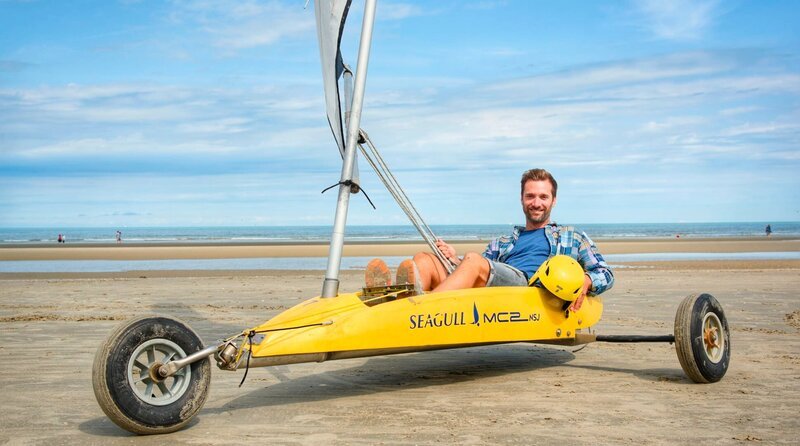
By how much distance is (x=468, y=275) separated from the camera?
6.38 meters

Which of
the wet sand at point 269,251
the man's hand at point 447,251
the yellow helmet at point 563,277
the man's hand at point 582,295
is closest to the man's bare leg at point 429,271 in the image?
the man's hand at point 447,251

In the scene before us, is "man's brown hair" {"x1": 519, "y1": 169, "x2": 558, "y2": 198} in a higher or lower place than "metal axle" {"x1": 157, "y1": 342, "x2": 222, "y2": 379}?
higher

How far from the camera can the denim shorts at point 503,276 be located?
6531 mm

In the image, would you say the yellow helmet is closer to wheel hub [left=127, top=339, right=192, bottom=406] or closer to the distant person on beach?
the distant person on beach

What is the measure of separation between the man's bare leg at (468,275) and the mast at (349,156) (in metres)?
0.85

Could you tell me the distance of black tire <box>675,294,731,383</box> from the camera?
639cm

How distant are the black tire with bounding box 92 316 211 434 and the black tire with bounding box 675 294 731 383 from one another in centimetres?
383

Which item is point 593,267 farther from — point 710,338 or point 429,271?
point 429,271

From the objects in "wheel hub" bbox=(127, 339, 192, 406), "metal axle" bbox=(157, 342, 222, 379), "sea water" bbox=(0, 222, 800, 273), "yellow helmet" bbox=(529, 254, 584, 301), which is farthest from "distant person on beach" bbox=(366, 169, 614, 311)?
"sea water" bbox=(0, 222, 800, 273)

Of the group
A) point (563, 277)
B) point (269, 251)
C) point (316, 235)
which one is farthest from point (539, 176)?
point (316, 235)

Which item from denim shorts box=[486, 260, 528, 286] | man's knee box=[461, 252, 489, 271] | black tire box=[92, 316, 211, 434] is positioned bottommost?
black tire box=[92, 316, 211, 434]

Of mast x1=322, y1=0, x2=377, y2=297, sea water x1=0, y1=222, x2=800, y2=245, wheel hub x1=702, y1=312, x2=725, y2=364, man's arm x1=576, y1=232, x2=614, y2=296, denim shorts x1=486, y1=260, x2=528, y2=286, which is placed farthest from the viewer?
sea water x1=0, y1=222, x2=800, y2=245

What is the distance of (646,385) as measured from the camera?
255 inches

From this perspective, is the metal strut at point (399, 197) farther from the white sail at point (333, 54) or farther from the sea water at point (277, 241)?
the sea water at point (277, 241)
